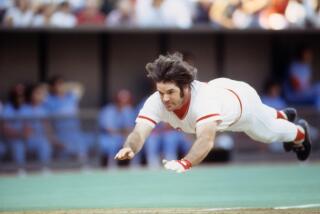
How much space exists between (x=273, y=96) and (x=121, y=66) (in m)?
4.18

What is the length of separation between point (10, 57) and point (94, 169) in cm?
470

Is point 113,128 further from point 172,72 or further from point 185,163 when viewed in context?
point 185,163

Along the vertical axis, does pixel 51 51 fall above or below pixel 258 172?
above

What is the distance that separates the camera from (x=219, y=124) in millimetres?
10062

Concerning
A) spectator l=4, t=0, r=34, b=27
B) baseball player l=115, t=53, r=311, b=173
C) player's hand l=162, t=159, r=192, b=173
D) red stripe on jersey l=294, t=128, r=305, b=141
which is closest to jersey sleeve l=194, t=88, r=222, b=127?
baseball player l=115, t=53, r=311, b=173

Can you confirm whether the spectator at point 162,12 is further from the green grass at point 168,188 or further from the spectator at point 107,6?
the green grass at point 168,188

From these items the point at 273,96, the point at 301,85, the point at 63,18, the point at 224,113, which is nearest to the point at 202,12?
the point at 273,96

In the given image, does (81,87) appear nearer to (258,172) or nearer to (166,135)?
(166,135)

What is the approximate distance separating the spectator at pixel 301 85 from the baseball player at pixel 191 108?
10161 mm

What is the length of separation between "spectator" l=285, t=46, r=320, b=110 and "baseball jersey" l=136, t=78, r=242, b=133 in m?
10.7

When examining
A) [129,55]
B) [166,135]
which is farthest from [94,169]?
[129,55]

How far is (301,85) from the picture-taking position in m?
21.5

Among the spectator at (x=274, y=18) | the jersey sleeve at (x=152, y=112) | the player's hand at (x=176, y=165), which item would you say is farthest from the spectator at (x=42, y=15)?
the player's hand at (x=176, y=165)

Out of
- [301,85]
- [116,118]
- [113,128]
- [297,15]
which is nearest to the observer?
[113,128]
